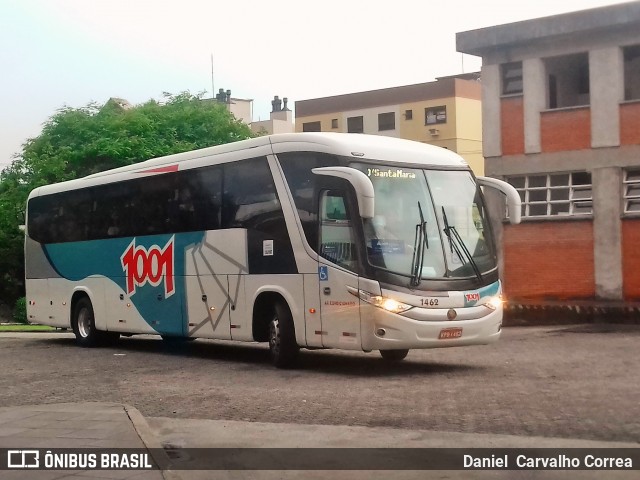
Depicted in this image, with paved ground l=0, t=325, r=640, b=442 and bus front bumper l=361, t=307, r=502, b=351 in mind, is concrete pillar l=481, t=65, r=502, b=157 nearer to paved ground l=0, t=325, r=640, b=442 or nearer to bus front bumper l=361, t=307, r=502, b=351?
paved ground l=0, t=325, r=640, b=442

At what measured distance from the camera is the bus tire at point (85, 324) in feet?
72.9

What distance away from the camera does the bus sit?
14.4 meters

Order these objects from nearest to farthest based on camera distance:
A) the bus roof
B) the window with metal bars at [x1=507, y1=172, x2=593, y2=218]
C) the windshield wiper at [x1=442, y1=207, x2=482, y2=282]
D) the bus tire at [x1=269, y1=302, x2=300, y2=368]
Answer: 1. the windshield wiper at [x1=442, y1=207, x2=482, y2=282]
2. the bus roof
3. the bus tire at [x1=269, y1=302, x2=300, y2=368]
4. the window with metal bars at [x1=507, y1=172, x2=593, y2=218]

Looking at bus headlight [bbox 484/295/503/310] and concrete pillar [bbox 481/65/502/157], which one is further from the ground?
concrete pillar [bbox 481/65/502/157]

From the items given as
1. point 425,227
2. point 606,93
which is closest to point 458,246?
point 425,227

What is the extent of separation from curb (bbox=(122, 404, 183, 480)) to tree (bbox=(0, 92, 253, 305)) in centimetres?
3886

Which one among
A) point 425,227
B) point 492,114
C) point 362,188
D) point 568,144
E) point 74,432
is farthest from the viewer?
point 492,114

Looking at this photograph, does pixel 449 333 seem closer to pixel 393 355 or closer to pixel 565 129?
pixel 393 355

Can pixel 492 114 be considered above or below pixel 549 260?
above

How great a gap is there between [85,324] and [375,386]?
35.9ft

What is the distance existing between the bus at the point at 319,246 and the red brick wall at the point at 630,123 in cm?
1327

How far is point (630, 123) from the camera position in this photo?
29.0 meters

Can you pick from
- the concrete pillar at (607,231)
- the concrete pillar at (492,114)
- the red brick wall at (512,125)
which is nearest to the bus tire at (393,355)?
the concrete pillar at (607,231)

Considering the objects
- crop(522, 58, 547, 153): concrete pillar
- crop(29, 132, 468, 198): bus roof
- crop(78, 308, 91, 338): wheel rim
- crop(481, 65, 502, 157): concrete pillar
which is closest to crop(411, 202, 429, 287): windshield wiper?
crop(29, 132, 468, 198): bus roof
